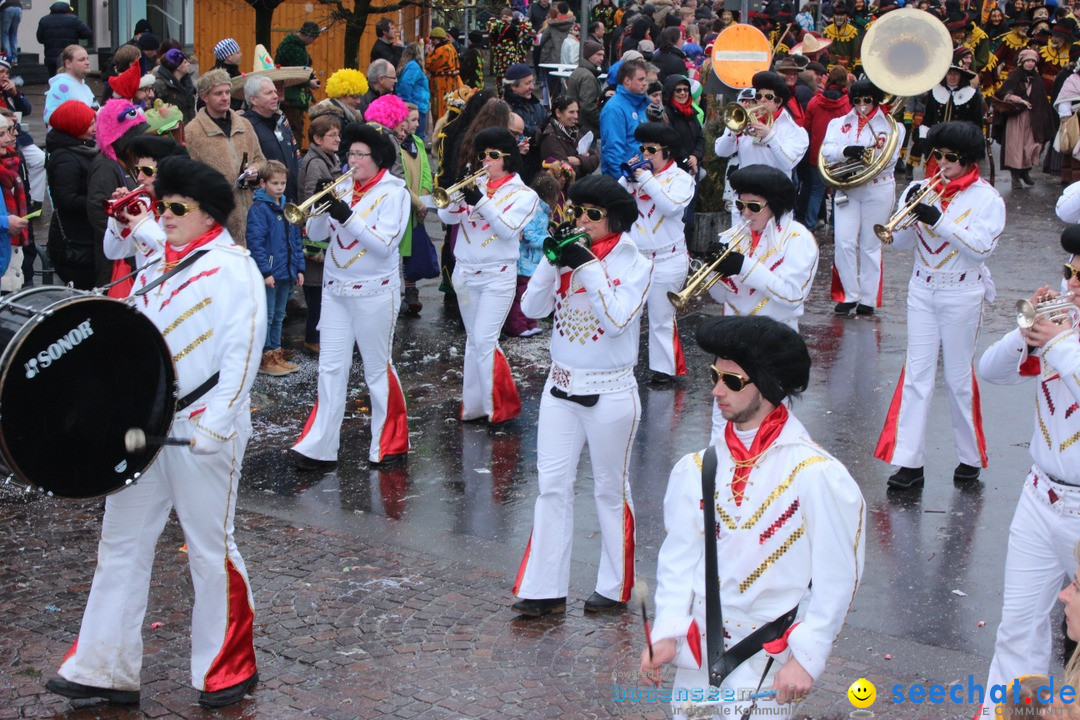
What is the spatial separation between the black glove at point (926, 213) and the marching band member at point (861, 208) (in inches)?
167

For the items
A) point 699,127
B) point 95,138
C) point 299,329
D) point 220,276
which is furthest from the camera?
point 699,127

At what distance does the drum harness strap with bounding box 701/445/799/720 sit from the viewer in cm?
415

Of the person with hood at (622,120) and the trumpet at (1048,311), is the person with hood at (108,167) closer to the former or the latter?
the person with hood at (622,120)

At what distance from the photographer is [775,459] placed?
13.8 ft

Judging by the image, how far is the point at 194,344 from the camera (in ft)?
18.0

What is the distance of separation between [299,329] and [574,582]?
5.57 metres

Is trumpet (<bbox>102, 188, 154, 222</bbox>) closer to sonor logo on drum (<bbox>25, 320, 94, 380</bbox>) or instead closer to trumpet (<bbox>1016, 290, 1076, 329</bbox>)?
sonor logo on drum (<bbox>25, 320, 94, 380</bbox>)

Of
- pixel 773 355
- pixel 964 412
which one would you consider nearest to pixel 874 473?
pixel 964 412

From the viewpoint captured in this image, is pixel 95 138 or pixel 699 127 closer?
pixel 95 138

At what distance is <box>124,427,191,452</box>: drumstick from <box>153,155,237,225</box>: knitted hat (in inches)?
40.6

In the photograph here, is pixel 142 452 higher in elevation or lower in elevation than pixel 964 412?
higher

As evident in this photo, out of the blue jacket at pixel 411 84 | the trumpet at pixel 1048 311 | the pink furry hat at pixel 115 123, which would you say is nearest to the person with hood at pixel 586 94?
the blue jacket at pixel 411 84

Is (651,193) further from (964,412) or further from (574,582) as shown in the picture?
(574,582)

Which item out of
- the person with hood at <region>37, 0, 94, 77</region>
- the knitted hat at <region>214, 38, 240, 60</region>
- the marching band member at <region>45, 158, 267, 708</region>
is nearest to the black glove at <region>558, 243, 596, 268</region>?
the marching band member at <region>45, 158, 267, 708</region>
